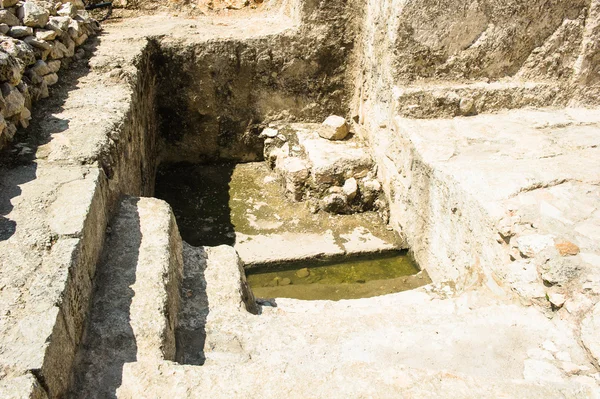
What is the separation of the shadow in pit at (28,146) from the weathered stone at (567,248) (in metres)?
2.51

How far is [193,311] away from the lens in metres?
2.40

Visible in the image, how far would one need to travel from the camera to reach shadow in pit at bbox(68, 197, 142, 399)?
1.77m

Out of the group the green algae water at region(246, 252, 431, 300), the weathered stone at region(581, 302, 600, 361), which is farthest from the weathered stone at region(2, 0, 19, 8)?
the weathered stone at region(581, 302, 600, 361)

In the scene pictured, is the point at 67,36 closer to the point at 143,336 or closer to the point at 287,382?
the point at 143,336

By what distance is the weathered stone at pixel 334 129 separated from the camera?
486 cm

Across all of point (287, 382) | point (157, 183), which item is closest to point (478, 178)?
point (287, 382)

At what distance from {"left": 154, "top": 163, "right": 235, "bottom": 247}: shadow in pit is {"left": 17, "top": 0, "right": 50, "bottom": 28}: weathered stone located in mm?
1791

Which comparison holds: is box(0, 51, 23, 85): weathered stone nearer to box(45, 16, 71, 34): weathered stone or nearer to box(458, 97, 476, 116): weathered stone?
box(45, 16, 71, 34): weathered stone

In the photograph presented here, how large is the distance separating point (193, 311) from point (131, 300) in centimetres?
36

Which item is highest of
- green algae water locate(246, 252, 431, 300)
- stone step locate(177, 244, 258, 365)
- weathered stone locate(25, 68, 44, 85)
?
weathered stone locate(25, 68, 44, 85)

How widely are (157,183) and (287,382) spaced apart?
357 centimetres

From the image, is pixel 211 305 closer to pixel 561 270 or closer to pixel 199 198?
A: pixel 561 270

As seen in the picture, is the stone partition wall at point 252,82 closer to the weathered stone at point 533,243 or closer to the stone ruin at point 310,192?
the stone ruin at point 310,192

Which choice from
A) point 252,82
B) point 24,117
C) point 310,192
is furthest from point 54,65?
point 310,192
